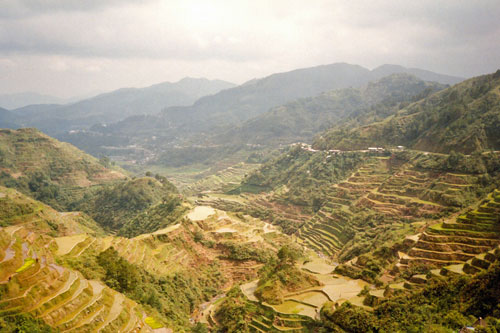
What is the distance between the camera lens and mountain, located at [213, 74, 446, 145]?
15788 cm

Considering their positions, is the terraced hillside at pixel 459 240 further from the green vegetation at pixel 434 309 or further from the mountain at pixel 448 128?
the mountain at pixel 448 128

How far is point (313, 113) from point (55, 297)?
571 ft

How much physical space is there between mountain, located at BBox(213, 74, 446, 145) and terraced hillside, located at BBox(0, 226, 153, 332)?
13500cm

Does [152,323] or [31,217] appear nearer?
[152,323]

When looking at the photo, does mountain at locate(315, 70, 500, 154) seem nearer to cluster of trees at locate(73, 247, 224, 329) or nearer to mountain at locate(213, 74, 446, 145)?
cluster of trees at locate(73, 247, 224, 329)

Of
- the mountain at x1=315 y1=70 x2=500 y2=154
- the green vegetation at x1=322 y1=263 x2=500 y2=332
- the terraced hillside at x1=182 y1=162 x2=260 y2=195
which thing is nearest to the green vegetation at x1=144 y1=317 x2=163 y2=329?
the green vegetation at x1=322 y1=263 x2=500 y2=332

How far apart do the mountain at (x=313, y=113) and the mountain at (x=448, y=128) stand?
73.1m

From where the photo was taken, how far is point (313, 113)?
180 m

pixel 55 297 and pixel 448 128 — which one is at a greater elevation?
pixel 448 128

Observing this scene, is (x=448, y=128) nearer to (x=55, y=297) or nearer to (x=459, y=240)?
(x=459, y=240)

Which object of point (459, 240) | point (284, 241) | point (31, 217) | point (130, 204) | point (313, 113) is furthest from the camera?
point (313, 113)

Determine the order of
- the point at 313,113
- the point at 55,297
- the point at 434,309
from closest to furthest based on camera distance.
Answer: the point at 55,297, the point at 434,309, the point at 313,113

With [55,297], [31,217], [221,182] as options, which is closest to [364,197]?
[55,297]

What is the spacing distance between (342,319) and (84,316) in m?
16.1
